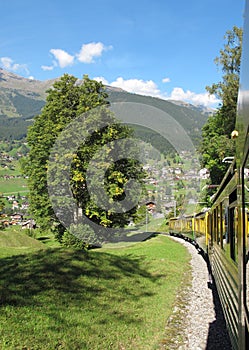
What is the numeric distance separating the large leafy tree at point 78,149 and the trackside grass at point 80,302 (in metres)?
11.3

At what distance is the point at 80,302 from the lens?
27.1ft

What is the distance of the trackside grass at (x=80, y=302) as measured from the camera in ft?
20.6

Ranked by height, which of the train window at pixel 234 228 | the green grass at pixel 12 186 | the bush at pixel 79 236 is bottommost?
the bush at pixel 79 236

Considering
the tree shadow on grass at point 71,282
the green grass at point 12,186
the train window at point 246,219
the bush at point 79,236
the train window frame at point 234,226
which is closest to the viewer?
the train window at point 246,219

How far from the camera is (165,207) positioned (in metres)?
70.6

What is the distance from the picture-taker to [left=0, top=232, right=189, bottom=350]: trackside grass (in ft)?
20.6

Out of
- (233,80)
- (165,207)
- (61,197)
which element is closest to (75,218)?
(61,197)

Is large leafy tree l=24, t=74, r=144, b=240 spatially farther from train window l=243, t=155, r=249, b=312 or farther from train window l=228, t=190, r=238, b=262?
train window l=243, t=155, r=249, b=312

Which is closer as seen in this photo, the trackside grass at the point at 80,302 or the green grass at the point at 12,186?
the trackside grass at the point at 80,302

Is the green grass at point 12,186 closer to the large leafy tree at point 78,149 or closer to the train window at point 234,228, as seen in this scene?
the large leafy tree at point 78,149

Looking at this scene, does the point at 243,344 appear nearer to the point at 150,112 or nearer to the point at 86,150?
the point at 86,150

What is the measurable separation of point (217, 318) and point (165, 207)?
62.7 meters

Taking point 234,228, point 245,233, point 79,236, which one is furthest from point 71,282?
point 79,236

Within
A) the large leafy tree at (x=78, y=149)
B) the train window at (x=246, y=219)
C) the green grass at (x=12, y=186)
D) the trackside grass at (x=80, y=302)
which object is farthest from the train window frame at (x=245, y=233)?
the green grass at (x=12, y=186)
